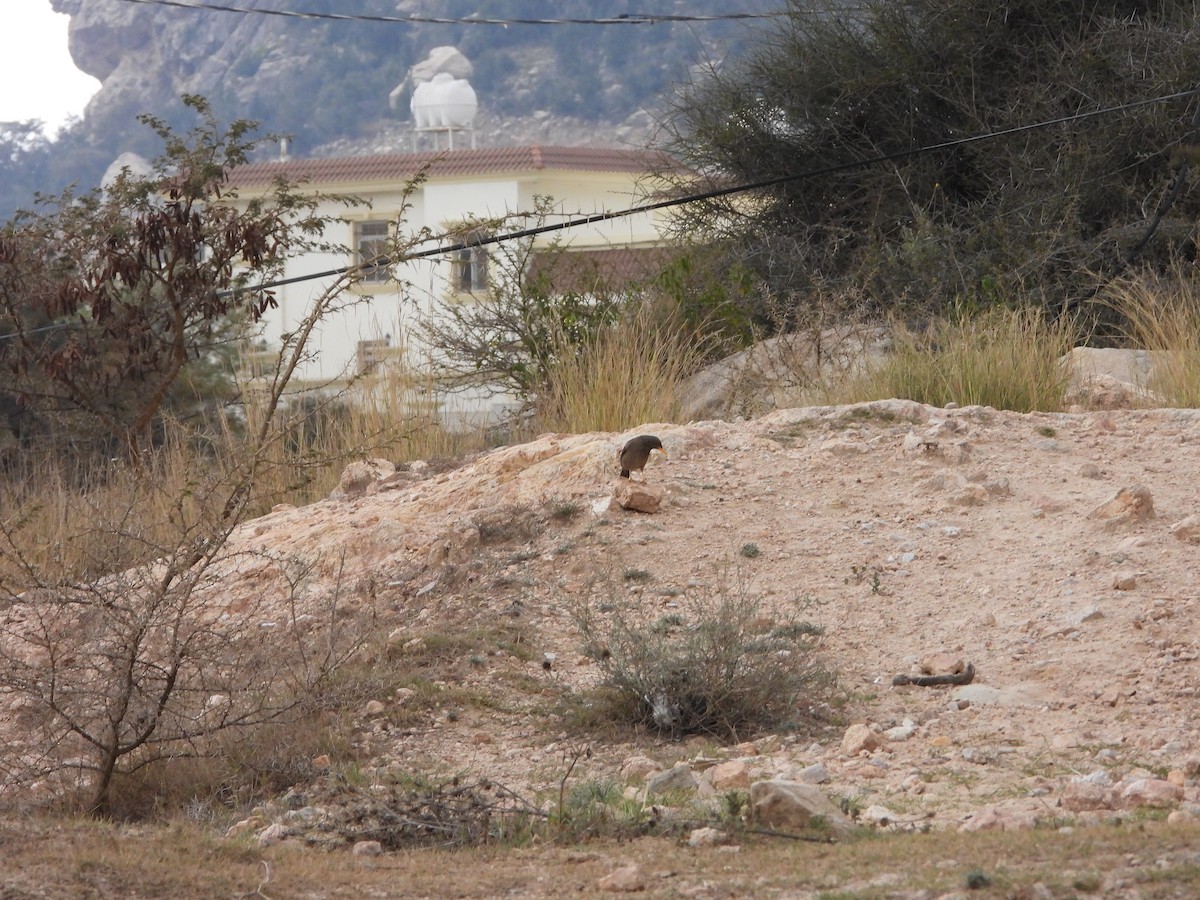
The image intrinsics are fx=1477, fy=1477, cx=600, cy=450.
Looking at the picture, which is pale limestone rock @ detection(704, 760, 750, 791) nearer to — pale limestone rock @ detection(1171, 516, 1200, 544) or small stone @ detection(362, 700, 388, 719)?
small stone @ detection(362, 700, 388, 719)

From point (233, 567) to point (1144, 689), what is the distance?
4004mm

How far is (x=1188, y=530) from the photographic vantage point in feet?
17.4

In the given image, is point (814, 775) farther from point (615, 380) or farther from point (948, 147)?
point (948, 147)

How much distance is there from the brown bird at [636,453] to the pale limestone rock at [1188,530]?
212 centimetres

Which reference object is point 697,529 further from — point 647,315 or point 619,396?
point 647,315

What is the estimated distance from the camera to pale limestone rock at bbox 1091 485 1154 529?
5.46 m

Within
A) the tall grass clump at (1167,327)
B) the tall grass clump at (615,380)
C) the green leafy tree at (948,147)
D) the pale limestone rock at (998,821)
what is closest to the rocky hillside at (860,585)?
the pale limestone rock at (998,821)

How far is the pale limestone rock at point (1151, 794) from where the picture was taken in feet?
11.1

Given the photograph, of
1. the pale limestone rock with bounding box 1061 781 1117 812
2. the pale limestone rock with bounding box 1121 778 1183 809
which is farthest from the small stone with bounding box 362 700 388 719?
the pale limestone rock with bounding box 1121 778 1183 809

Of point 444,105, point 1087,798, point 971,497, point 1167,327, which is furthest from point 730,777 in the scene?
point 444,105

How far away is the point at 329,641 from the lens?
4.86 metres

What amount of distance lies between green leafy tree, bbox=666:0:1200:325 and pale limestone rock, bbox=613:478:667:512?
417cm

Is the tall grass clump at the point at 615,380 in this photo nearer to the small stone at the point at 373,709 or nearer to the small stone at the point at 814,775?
Result: the small stone at the point at 373,709

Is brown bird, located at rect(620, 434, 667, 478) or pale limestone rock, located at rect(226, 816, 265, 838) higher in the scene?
brown bird, located at rect(620, 434, 667, 478)
